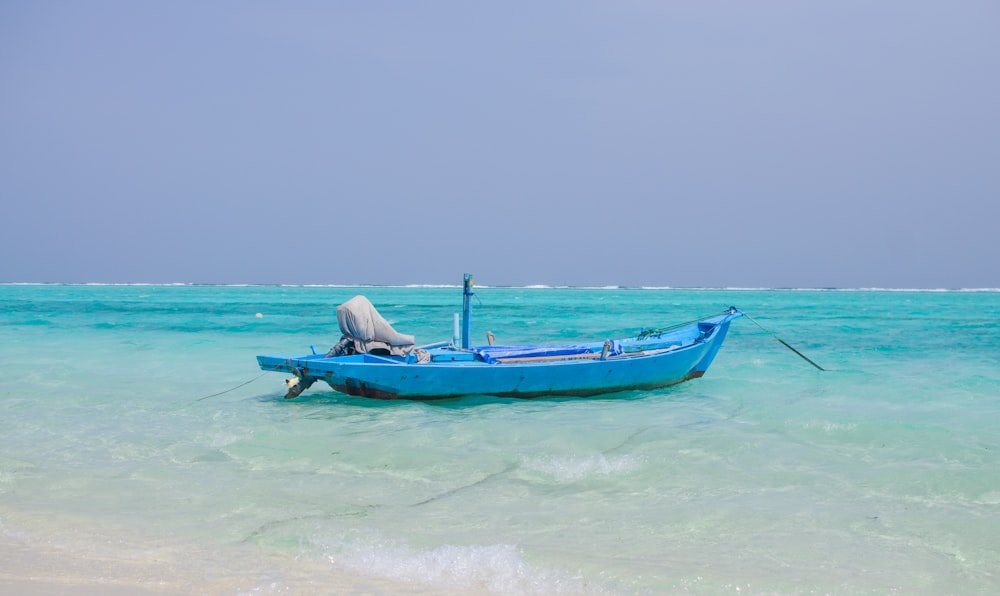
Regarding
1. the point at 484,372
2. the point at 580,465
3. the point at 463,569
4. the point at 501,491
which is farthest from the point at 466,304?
the point at 463,569

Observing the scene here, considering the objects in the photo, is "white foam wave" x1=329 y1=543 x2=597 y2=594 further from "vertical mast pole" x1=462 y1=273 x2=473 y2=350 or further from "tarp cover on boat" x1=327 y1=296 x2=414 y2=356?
"vertical mast pole" x1=462 y1=273 x2=473 y2=350

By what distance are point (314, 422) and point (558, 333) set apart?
21.9m

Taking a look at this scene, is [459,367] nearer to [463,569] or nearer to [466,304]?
[466,304]

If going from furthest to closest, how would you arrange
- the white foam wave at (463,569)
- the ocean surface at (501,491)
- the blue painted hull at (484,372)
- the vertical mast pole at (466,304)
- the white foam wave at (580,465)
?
the vertical mast pole at (466,304), the blue painted hull at (484,372), the white foam wave at (580,465), the ocean surface at (501,491), the white foam wave at (463,569)

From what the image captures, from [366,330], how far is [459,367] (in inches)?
67.5

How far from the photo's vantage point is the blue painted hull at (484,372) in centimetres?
1249

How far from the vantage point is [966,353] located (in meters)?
23.4

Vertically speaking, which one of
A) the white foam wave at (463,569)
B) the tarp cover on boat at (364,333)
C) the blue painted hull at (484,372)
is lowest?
the white foam wave at (463,569)

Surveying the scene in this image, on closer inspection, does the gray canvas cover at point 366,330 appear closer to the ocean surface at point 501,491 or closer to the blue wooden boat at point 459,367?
the blue wooden boat at point 459,367

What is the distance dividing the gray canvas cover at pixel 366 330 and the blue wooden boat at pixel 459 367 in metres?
0.02

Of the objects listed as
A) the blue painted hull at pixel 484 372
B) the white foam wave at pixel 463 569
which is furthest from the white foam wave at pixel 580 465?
the blue painted hull at pixel 484 372

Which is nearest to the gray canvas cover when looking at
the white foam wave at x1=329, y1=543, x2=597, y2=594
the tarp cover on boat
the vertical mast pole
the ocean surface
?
the tarp cover on boat

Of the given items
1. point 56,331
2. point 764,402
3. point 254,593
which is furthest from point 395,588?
point 56,331

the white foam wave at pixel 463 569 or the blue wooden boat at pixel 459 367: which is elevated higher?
the blue wooden boat at pixel 459 367
